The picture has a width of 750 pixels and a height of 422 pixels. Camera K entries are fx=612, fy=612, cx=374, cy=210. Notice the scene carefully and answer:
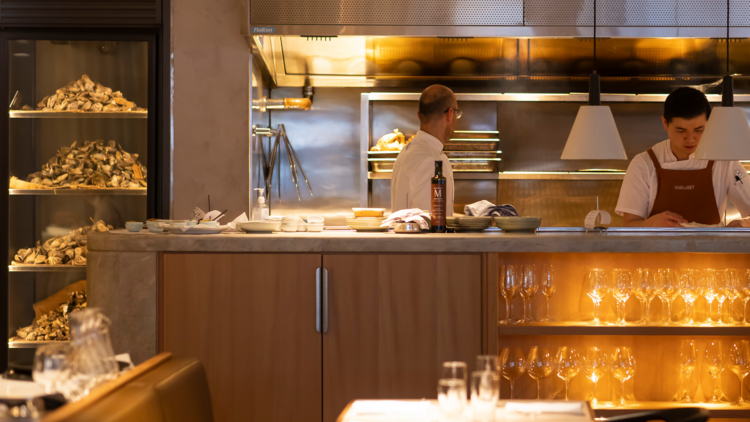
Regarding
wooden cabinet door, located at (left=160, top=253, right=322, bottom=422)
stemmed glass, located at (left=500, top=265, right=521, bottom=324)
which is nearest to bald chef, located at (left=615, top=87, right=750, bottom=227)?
stemmed glass, located at (left=500, top=265, right=521, bottom=324)

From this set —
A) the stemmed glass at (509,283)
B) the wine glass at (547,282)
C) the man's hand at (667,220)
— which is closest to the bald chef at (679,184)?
the man's hand at (667,220)

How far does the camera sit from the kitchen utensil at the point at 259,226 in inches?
92.4

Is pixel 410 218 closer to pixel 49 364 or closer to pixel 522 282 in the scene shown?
pixel 522 282

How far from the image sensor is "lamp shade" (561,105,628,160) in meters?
2.26

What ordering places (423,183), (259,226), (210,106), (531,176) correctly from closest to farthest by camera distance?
(259,226)
(423,183)
(210,106)
(531,176)

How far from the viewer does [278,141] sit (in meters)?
4.41

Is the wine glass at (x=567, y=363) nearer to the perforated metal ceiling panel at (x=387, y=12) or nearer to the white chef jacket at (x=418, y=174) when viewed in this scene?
the white chef jacket at (x=418, y=174)

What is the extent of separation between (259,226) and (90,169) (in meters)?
1.69

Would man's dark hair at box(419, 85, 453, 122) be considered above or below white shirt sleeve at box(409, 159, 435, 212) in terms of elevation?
above

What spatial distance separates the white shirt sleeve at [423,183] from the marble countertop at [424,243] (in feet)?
2.70

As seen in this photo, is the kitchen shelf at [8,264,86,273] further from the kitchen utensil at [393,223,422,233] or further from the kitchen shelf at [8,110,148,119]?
the kitchen utensil at [393,223,422,233]

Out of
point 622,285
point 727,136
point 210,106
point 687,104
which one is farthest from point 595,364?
point 210,106

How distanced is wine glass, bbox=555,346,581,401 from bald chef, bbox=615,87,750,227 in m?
1.27

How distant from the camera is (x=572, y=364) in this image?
2172mm
